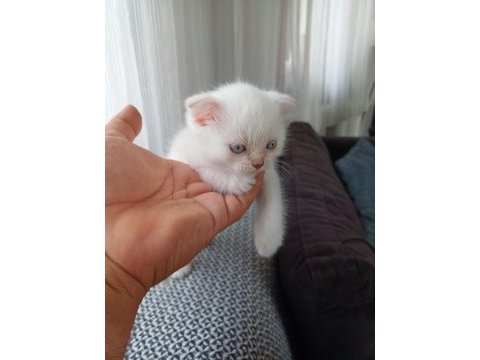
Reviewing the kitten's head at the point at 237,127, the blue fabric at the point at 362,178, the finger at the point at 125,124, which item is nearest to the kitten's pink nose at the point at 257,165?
the kitten's head at the point at 237,127

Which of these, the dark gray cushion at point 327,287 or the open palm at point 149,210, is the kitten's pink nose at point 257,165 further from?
the dark gray cushion at point 327,287

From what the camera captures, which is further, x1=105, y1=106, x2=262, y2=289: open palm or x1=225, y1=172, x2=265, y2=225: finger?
x1=225, y1=172, x2=265, y2=225: finger

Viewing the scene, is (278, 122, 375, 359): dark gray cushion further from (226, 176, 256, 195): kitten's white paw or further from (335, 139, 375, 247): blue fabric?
(335, 139, 375, 247): blue fabric

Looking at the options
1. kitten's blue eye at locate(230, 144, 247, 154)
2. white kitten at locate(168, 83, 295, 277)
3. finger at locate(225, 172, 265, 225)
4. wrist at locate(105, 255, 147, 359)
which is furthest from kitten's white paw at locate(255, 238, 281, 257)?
wrist at locate(105, 255, 147, 359)

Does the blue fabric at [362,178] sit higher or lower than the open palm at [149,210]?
lower

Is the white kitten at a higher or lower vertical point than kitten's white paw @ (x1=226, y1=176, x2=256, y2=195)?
higher

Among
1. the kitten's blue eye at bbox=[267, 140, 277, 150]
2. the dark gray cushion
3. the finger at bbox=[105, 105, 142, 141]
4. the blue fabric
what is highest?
the finger at bbox=[105, 105, 142, 141]
